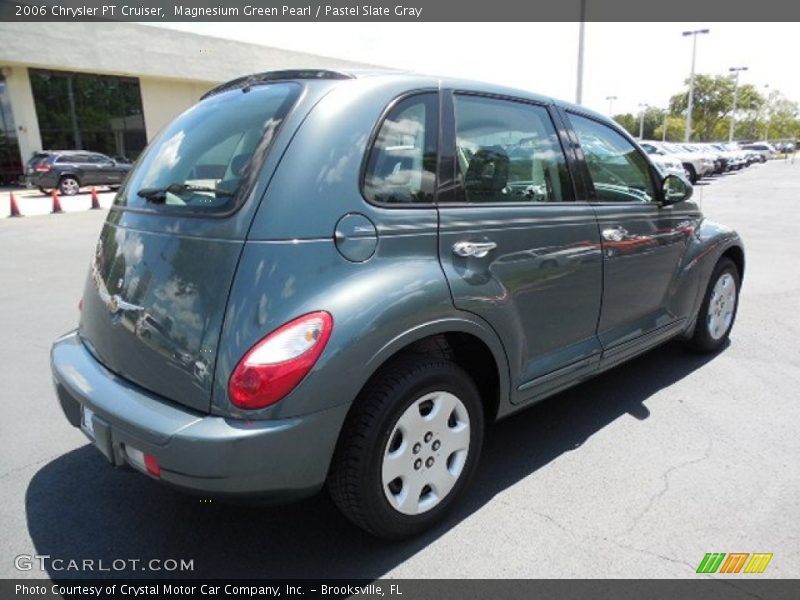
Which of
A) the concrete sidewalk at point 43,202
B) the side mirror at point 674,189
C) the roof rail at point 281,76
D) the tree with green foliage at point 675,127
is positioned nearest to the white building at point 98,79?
the concrete sidewalk at point 43,202

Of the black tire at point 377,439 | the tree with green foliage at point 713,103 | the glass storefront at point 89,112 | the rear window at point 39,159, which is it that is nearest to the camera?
the black tire at point 377,439

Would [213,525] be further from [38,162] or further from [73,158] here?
[73,158]

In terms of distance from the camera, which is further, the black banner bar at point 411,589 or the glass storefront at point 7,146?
the glass storefront at point 7,146

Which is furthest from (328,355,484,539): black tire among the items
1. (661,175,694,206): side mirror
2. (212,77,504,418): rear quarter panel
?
(661,175,694,206): side mirror

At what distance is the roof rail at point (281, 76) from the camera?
2355 millimetres

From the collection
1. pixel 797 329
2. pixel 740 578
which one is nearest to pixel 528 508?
pixel 740 578

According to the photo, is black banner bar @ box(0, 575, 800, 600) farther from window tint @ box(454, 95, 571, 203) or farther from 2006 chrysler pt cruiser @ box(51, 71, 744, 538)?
window tint @ box(454, 95, 571, 203)

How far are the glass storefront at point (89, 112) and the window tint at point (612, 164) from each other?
27.8m

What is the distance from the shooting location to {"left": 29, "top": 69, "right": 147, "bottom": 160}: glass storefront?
26.9m

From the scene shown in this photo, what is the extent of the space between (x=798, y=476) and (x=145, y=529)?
306 centimetres

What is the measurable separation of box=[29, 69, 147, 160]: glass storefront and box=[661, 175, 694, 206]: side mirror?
27.8m

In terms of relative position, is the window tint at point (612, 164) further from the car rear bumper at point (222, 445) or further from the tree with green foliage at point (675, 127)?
the tree with green foliage at point (675, 127)

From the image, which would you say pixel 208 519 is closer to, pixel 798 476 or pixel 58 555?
pixel 58 555

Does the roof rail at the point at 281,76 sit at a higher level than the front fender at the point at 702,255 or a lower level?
higher
